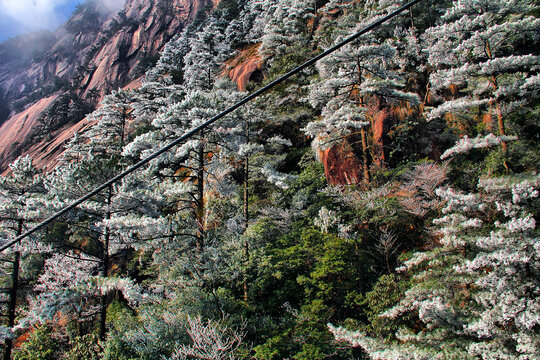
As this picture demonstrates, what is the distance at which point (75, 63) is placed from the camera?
6594cm

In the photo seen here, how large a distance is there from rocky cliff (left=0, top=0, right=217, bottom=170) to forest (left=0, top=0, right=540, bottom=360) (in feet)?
118

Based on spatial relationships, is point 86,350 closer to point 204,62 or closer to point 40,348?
point 40,348

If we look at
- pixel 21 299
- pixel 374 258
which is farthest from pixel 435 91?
pixel 21 299

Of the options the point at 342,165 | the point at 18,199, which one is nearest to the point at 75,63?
the point at 18,199

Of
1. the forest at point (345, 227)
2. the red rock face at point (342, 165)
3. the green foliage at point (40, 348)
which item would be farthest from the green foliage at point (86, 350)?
the red rock face at point (342, 165)

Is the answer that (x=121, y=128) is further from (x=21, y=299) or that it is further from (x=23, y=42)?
(x=23, y=42)

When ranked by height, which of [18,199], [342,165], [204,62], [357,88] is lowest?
[342,165]

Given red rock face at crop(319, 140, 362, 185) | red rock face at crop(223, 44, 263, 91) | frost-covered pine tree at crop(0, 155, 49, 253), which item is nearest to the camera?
frost-covered pine tree at crop(0, 155, 49, 253)

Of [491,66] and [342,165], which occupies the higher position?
[491,66]

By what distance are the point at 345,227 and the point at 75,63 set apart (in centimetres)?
8186

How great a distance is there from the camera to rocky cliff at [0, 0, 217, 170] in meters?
43.6

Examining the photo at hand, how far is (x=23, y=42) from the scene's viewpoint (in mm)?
80375

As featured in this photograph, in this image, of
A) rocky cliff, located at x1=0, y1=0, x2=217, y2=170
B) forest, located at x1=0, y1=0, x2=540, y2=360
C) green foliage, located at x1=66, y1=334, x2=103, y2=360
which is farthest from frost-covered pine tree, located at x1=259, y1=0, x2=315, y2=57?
rocky cliff, located at x1=0, y1=0, x2=217, y2=170

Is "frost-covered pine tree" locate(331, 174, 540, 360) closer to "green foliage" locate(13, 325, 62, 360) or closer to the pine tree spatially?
the pine tree
